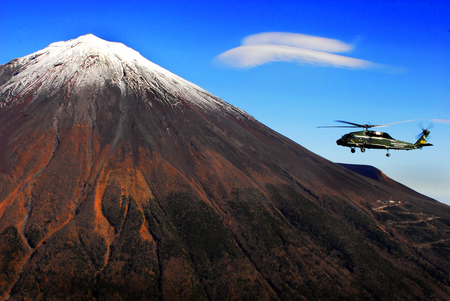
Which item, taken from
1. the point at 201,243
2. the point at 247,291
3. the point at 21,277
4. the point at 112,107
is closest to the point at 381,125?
the point at 247,291

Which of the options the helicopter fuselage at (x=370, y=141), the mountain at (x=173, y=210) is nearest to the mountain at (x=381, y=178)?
the mountain at (x=173, y=210)

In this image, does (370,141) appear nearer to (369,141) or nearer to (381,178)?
(369,141)

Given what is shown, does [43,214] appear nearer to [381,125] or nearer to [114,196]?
[114,196]

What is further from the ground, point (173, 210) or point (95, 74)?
point (95, 74)

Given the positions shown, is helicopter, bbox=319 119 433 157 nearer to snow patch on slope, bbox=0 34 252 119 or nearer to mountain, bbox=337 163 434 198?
snow patch on slope, bbox=0 34 252 119

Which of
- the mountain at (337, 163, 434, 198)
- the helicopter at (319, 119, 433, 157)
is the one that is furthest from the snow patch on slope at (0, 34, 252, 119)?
the helicopter at (319, 119, 433, 157)

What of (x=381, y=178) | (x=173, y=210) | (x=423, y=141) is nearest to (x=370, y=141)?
(x=423, y=141)

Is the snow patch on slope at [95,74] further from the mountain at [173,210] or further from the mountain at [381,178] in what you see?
the mountain at [381,178]
